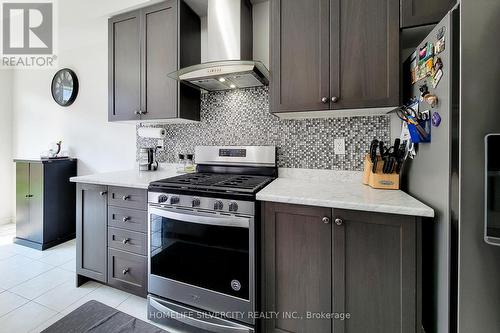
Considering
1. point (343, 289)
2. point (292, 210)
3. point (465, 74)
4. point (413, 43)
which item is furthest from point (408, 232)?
point (413, 43)

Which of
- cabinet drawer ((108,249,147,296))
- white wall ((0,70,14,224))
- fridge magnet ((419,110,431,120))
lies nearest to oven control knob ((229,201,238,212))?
cabinet drawer ((108,249,147,296))

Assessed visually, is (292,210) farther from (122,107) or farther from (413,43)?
(122,107)

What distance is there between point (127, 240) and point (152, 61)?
1.58 metres

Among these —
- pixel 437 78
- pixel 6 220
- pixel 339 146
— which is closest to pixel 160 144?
pixel 339 146

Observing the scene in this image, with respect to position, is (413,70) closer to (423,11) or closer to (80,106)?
(423,11)

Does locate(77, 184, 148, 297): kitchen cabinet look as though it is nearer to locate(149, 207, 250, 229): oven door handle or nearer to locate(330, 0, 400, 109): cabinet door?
locate(149, 207, 250, 229): oven door handle

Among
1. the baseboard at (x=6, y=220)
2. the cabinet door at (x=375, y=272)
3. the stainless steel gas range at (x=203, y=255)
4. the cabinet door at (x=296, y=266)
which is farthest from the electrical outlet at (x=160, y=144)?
the baseboard at (x=6, y=220)

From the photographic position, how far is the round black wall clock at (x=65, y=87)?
306cm

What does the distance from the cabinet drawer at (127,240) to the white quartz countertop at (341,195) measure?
104 cm

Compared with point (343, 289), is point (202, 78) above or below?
above

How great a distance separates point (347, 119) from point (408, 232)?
0.98 meters

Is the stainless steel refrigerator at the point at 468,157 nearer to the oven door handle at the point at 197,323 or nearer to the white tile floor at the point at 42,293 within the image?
the oven door handle at the point at 197,323

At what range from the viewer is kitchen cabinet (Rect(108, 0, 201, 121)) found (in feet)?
6.58

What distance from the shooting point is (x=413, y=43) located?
1.52 m
